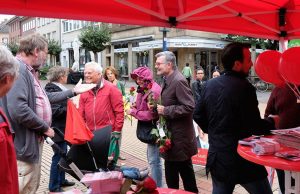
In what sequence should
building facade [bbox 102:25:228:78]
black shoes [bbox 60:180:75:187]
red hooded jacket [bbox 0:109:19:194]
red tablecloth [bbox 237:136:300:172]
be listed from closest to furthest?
red hooded jacket [bbox 0:109:19:194], red tablecloth [bbox 237:136:300:172], black shoes [bbox 60:180:75:187], building facade [bbox 102:25:228:78]

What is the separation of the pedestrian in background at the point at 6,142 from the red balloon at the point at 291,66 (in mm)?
2306

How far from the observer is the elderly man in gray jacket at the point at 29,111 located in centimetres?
287

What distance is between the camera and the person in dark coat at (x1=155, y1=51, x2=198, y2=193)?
11.7 feet

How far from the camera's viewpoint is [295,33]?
490 centimetres

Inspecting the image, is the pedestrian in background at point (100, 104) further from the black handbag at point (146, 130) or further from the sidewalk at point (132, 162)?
the sidewalk at point (132, 162)

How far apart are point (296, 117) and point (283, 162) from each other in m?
1.39

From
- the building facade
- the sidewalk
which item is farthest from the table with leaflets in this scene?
the building facade


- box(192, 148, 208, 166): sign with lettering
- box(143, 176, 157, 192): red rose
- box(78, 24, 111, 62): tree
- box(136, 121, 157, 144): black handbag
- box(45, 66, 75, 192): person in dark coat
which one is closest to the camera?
box(143, 176, 157, 192): red rose

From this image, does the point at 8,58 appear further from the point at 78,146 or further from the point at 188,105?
the point at 188,105

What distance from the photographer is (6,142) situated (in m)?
1.56

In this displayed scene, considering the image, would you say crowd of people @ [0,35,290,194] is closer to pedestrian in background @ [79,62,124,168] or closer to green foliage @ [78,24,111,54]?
pedestrian in background @ [79,62,124,168]

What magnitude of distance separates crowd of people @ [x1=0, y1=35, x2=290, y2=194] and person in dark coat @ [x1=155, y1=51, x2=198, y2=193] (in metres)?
0.01

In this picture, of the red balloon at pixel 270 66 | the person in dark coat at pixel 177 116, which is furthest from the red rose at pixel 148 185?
the red balloon at pixel 270 66

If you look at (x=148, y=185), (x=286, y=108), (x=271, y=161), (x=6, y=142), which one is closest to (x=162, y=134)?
(x=286, y=108)
